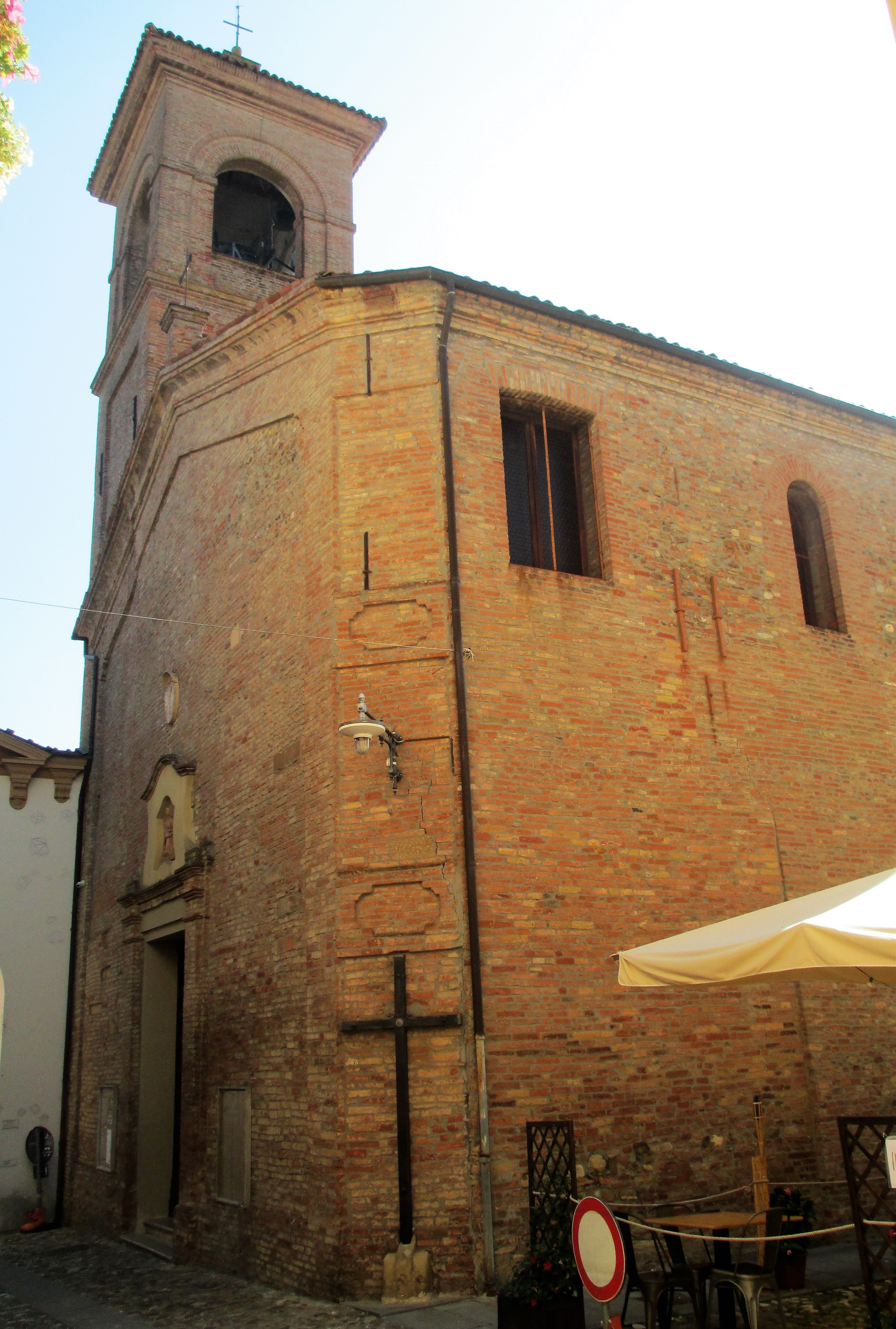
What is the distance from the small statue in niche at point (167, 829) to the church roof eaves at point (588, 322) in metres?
6.03

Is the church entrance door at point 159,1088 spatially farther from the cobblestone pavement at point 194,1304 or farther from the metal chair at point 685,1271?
the metal chair at point 685,1271

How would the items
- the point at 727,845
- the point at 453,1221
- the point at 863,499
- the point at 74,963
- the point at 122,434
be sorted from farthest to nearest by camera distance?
1. the point at 122,434
2. the point at 74,963
3. the point at 863,499
4. the point at 727,845
5. the point at 453,1221

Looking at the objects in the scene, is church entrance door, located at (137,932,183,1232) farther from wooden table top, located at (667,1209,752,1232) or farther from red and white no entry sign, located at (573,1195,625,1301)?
red and white no entry sign, located at (573,1195,625,1301)

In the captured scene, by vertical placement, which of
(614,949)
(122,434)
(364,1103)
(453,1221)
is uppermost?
→ (122,434)

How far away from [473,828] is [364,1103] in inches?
87.3

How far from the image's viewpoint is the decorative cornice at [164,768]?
11.8 metres

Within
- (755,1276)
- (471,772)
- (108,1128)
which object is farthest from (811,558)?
(108,1128)

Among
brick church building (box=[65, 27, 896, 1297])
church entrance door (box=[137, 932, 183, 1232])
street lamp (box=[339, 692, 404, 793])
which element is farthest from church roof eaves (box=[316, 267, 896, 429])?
church entrance door (box=[137, 932, 183, 1232])

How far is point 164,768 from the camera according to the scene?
12.5 meters

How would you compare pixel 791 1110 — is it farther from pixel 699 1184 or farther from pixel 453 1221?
pixel 453 1221

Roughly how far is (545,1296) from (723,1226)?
112cm

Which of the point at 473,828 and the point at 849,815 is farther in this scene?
the point at 849,815

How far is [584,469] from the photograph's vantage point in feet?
35.6

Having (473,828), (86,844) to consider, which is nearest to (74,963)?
(86,844)
